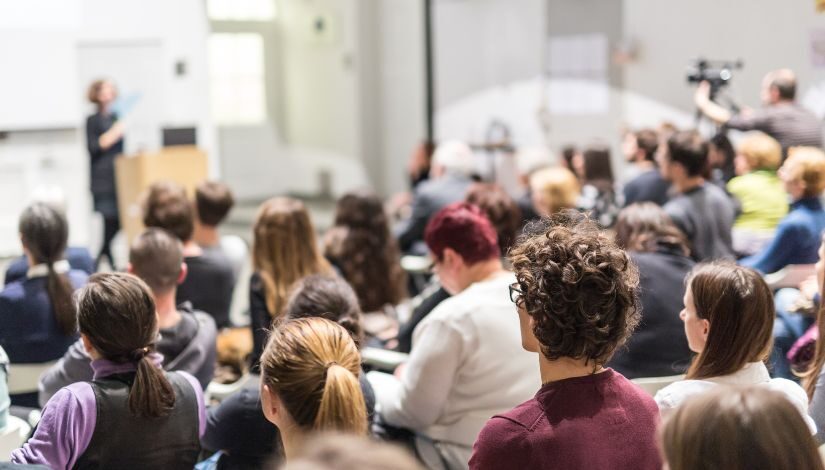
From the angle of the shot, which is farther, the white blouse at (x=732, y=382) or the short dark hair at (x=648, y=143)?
the short dark hair at (x=648, y=143)

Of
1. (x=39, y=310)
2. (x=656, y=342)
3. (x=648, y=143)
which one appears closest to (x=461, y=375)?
(x=656, y=342)

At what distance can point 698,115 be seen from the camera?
22.6 ft

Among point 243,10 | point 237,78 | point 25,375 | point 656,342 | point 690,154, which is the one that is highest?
point 243,10

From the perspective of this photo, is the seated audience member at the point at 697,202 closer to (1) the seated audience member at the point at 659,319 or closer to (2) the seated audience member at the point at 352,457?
(1) the seated audience member at the point at 659,319

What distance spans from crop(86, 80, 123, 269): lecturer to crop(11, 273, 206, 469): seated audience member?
516cm

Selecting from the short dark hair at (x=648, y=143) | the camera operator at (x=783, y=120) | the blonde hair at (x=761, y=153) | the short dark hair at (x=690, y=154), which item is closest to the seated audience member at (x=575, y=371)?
the short dark hair at (x=690, y=154)

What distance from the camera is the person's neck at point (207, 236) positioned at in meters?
4.66

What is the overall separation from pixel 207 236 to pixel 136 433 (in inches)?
94.3

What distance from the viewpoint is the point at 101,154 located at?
24.2 feet

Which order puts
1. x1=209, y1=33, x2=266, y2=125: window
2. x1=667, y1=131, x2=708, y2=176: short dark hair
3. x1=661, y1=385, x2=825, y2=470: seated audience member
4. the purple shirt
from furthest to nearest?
x1=209, y1=33, x2=266, y2=125: window, x1=667, y1=131, x2=708, y2=176: short dark hair, the purple shirt, x1=661, y1=385, x2=825, y2=470: seated audience member

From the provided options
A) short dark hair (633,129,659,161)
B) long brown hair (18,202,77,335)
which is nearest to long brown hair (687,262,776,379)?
long brown hair (18,202,77,335)

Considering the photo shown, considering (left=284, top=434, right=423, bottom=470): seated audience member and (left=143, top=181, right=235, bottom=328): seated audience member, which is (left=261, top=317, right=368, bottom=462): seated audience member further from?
(left=143, top=181, right=235, bottom=328): seated audience member

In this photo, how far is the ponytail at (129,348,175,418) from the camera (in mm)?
2330

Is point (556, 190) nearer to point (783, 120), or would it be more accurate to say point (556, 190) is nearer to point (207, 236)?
point (207, 236)
